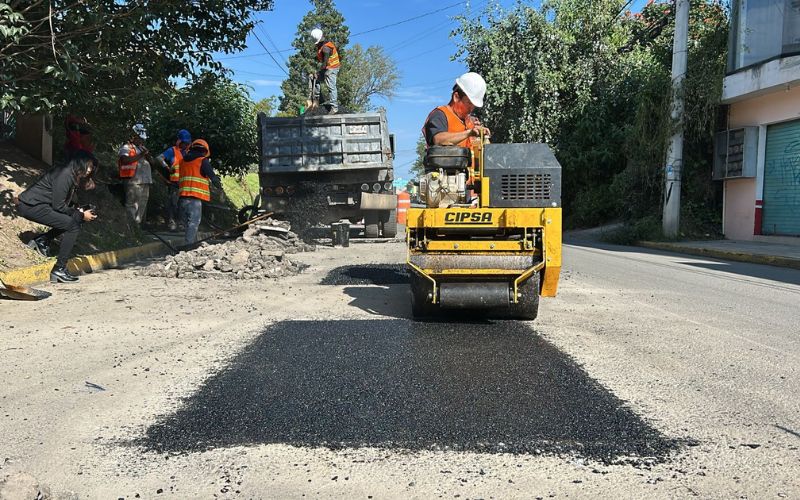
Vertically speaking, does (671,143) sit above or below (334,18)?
below

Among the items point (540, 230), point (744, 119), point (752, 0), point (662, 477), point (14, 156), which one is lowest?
point (662, 477)

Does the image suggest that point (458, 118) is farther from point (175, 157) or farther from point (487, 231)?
point (175, 157)

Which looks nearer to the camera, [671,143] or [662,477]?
[662,477]

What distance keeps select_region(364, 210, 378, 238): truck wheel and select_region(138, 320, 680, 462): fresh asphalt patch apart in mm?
8625

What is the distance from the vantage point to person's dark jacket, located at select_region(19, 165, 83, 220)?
289 inches

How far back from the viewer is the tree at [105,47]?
645 cm

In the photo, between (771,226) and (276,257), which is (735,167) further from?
(276,257)

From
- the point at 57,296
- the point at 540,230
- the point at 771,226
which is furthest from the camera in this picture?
the point at 771,226

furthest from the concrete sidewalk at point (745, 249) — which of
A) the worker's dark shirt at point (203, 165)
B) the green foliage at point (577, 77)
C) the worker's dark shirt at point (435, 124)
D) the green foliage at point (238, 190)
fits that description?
the green foliage at point (238, 190)

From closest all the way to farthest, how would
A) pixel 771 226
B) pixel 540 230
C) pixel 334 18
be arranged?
pixel 540 230 → pixel 771 226 → pixel 334 18

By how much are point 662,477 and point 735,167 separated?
15.9m

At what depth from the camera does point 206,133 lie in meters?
14.3

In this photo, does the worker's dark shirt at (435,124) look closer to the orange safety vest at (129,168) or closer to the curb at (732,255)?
the orange safety vest at (129,168)

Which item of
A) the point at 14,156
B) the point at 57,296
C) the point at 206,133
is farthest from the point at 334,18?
the point at 57,296
